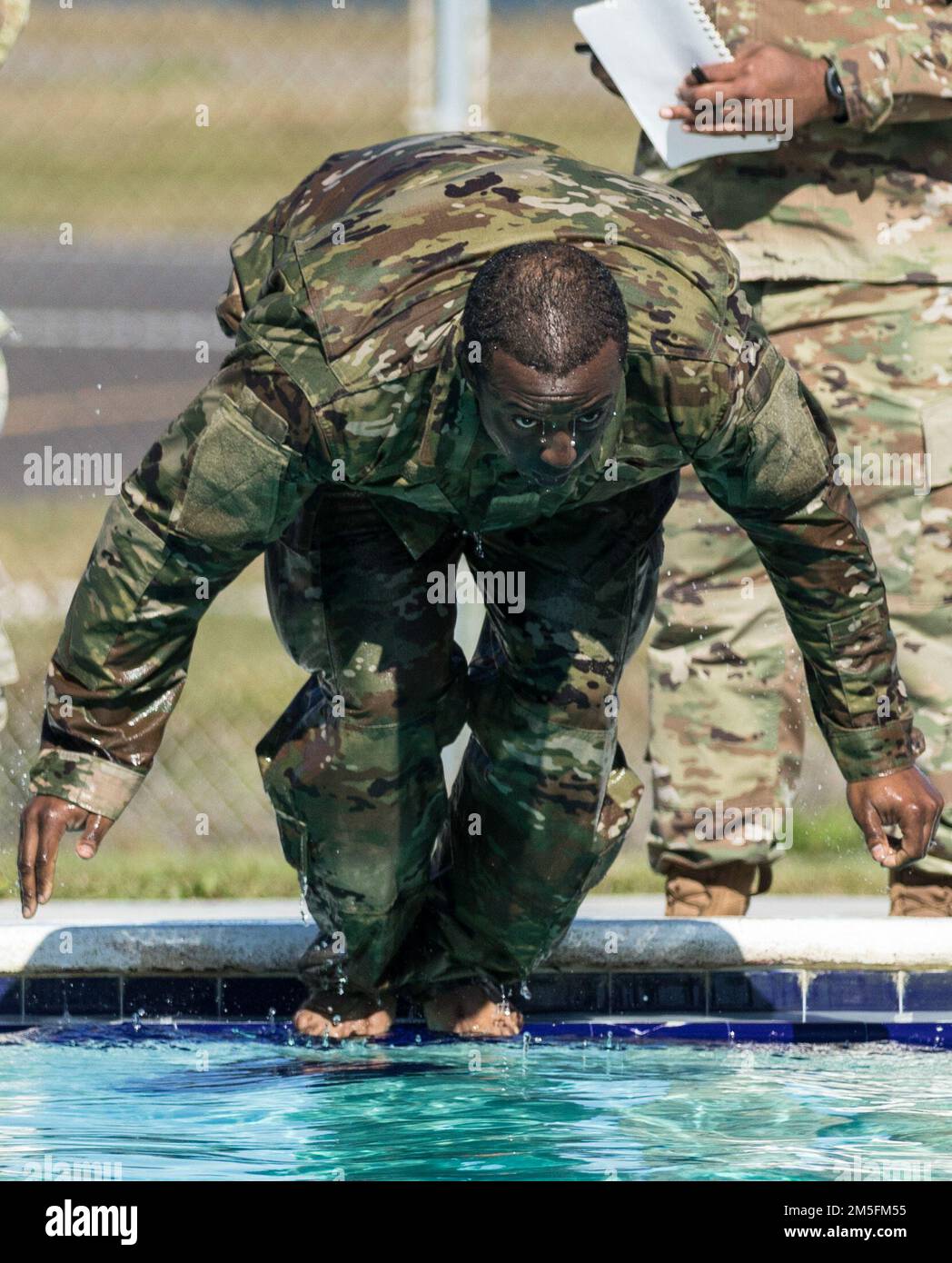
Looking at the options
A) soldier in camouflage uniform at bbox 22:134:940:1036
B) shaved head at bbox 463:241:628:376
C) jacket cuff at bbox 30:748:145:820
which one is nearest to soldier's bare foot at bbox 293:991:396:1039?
soldier in camouflage uniform at bbox 22:134:940:1036

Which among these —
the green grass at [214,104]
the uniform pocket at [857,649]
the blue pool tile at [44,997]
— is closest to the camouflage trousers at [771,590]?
the uniform pocket at [857,649]

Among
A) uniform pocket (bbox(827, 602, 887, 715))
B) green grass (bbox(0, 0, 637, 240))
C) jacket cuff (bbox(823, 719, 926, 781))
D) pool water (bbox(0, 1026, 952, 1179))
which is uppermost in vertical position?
green grass (bbox(0, 0, 637, 240))

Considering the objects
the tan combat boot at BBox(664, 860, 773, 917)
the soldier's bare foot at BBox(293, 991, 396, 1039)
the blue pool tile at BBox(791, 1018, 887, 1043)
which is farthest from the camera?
the tan combat boot at BBox(664, 860, 773, 917)

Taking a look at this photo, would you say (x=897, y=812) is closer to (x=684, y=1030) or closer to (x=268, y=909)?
(x=684, y=1030)

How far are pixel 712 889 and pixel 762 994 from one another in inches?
14.2

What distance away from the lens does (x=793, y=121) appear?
494 centimetres

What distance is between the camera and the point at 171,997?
493 centimetres

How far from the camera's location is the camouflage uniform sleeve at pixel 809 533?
3729 mm

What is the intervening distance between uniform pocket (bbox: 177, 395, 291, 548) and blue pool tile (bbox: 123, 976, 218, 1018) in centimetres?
148

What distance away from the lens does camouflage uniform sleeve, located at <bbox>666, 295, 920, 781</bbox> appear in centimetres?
373

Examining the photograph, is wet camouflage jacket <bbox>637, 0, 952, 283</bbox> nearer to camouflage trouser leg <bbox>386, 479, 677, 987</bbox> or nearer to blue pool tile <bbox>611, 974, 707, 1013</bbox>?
camouflage trouser leg <bbox>386, 479, 677, 987</bbox>

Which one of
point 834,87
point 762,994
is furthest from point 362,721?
point 834,87
